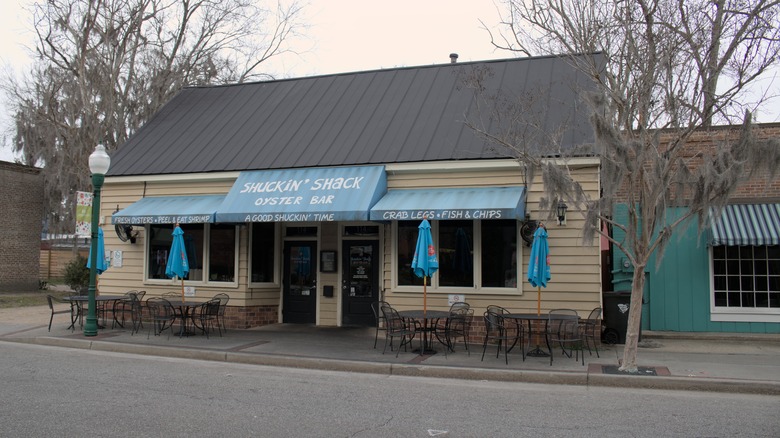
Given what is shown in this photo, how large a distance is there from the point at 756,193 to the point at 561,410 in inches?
354

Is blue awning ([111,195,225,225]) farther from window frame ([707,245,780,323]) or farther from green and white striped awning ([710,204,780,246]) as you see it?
window frame ([707,245,780,323])

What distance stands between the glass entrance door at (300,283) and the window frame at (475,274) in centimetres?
260

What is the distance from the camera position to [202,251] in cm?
1457

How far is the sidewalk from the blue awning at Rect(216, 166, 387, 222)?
2524 mm

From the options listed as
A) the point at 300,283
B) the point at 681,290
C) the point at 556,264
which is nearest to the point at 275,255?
the point at 300,283

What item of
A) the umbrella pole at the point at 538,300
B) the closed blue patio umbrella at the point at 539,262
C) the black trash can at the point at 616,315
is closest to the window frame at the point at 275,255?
the umbrella pole at the point at 538,300

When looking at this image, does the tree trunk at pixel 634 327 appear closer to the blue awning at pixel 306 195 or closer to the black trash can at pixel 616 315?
the black trash can at pixel 616 315

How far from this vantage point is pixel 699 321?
43.2 ft

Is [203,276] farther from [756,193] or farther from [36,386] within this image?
[756,193]

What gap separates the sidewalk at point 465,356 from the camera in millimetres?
8883

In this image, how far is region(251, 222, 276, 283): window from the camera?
46.9 ft

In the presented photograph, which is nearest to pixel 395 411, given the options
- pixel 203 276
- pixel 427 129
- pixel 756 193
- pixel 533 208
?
pixel 533 208

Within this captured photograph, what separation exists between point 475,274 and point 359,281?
317 centimetres

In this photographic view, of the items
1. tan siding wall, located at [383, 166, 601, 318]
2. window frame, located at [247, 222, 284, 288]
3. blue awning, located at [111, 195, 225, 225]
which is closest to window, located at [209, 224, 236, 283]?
window frame, located at [247, 222, 284, 288]
